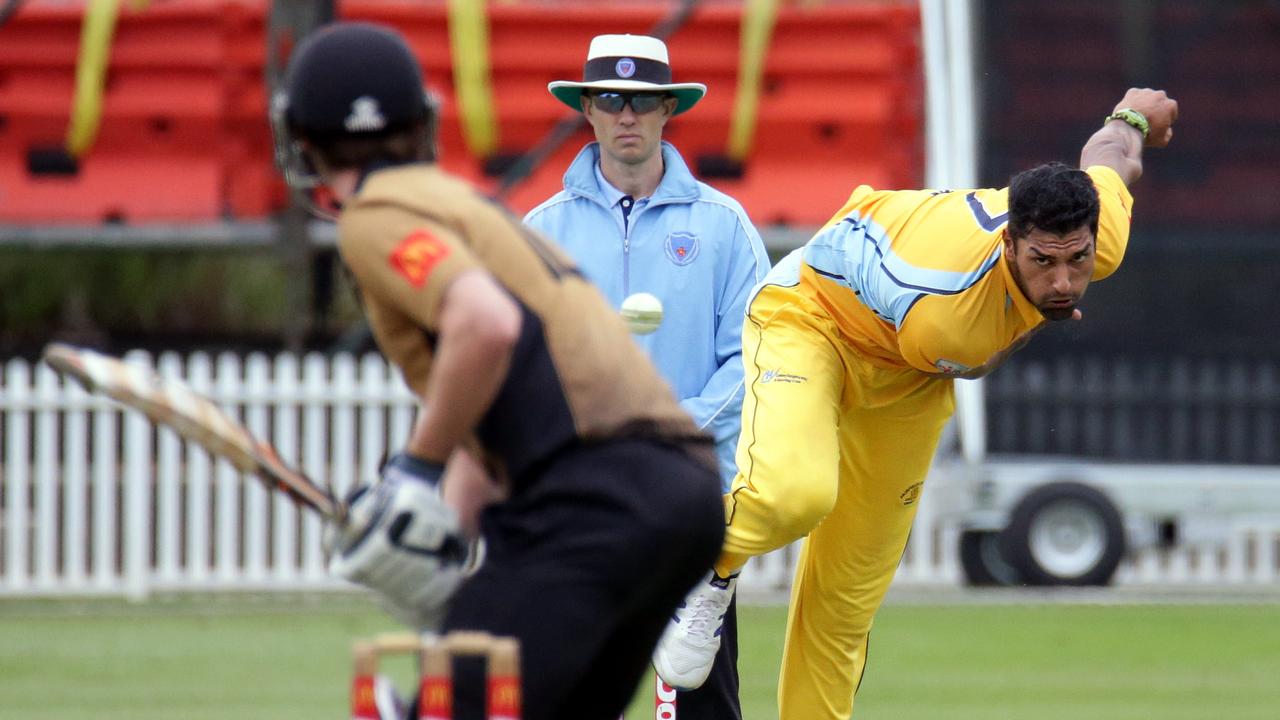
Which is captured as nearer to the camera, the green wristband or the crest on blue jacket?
the green wristband

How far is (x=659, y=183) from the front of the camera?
6402 mm

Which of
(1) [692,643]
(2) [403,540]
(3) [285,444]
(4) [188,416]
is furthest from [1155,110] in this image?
(3) [285,444]

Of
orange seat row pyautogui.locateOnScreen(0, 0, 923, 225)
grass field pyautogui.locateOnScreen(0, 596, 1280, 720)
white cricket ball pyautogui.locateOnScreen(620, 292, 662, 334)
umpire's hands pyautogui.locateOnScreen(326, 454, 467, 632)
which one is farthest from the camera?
orange seat row pyautogui.locateOnScreen(0, 0, 923, 225)

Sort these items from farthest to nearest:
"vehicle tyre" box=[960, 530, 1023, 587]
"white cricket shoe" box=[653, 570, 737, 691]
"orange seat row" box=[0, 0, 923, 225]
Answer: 1. "orange seat row" box=[0, 0, 923, 225]
2. "vehicle tyre" box=[960, 530, 1023, 587]
3. "white cricket shoe" box=[653, 570, 737, 691]

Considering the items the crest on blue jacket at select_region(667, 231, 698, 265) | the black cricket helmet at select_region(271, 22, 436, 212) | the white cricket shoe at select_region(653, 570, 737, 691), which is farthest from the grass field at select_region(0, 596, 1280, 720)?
the black cricket helmet at select_region(271, 22, 436, 212)

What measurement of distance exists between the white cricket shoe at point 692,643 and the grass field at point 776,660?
1.91m

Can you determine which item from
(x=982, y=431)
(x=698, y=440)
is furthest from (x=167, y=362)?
(x=698, y=440)

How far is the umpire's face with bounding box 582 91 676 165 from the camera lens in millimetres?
6344

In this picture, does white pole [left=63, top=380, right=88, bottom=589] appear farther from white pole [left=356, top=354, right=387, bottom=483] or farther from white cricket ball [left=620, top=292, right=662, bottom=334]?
white cricket ball [left=620, top=292, right=662, bottom=334]

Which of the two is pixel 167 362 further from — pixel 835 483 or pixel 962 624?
pixel 835 483

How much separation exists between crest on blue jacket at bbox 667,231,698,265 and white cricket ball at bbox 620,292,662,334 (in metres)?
0.52

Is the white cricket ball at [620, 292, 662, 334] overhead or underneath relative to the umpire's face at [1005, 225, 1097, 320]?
underneath

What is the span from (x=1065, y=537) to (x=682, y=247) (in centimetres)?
652

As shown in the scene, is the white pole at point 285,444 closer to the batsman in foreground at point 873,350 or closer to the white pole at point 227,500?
the white pole at point 227,500
